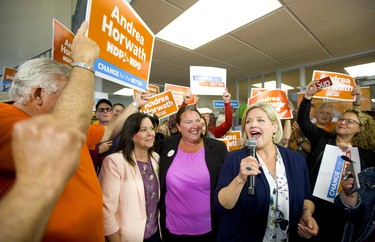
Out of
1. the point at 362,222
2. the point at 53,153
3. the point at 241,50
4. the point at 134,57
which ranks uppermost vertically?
the point at 241,50

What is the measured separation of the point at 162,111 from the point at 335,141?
2.35 m

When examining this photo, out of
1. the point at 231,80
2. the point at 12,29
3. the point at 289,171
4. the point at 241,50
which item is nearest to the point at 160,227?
the point at 289,171

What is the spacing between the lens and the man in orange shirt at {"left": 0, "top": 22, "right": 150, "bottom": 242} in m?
0.66

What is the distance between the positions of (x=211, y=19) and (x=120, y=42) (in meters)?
2.76

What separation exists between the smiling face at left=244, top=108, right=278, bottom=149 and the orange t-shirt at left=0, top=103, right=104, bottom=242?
1.12 m

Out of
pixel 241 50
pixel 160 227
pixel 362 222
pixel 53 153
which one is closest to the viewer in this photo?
pixel 53 153

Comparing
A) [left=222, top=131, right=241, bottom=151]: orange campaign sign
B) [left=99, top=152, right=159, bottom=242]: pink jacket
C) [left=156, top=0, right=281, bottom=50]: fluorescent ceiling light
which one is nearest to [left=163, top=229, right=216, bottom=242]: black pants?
[left=99, top=152, right=159, bottom=242]: pink jacket

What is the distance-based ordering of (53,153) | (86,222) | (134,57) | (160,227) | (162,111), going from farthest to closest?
(162,111) → (160,227) → (134,57) → (86,222) → (53,153)

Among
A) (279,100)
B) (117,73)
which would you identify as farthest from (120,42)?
(279,100)

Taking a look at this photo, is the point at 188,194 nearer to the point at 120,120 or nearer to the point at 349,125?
the point at 120,120

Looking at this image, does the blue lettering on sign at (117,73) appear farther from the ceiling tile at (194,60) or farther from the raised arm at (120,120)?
the ceiling tile at (194,60)

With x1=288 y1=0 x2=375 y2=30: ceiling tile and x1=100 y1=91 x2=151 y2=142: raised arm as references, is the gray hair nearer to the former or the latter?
x1=100 y1=91 x2=151 y2=142: raised arm

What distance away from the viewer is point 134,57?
1.60 metres

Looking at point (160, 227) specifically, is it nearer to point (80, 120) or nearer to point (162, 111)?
point (80, 120)
